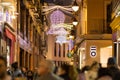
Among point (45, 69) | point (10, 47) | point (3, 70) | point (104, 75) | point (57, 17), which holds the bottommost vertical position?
point (10, 47)

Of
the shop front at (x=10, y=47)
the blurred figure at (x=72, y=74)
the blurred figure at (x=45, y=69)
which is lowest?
the shop front at (x=10, y=47)

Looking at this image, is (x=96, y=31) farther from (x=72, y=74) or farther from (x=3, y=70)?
(x=3, y=70)

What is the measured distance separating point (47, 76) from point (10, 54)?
1818 cm

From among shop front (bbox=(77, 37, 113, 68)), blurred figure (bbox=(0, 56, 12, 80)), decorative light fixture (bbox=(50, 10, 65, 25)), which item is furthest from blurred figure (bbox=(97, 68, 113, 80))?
shop front (bbox=(77, 37, 113, 68))

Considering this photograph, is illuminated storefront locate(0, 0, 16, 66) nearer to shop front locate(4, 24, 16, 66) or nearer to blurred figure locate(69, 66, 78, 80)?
shop front locate(4, 24, 16, 66)

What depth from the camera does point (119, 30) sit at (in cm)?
2664

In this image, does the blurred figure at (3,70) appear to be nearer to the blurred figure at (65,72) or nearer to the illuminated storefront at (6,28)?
the blurred figure at (65,72)

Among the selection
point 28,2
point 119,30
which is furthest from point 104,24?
point 119,30

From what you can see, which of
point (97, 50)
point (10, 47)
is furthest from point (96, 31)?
point (10, 47)

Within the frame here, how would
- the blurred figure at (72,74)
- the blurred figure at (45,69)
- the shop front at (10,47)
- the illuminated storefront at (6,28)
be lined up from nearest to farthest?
the blurred figure at (45,69), the blurred figure at (72,74), the illuminated storefront at (6,28), the shop front at (10,47)

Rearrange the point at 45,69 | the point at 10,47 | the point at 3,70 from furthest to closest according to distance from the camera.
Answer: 1. the point at 10,47
2. the point at 45,69
3. the point at 3,70

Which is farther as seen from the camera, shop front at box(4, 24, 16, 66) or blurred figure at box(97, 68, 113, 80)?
shop front at box(4, 24, 16, 66)

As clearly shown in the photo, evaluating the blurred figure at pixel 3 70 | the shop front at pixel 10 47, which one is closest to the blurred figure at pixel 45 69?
the blurred figure at pixel 3 70

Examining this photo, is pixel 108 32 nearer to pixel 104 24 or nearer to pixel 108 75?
pixel 104 24
